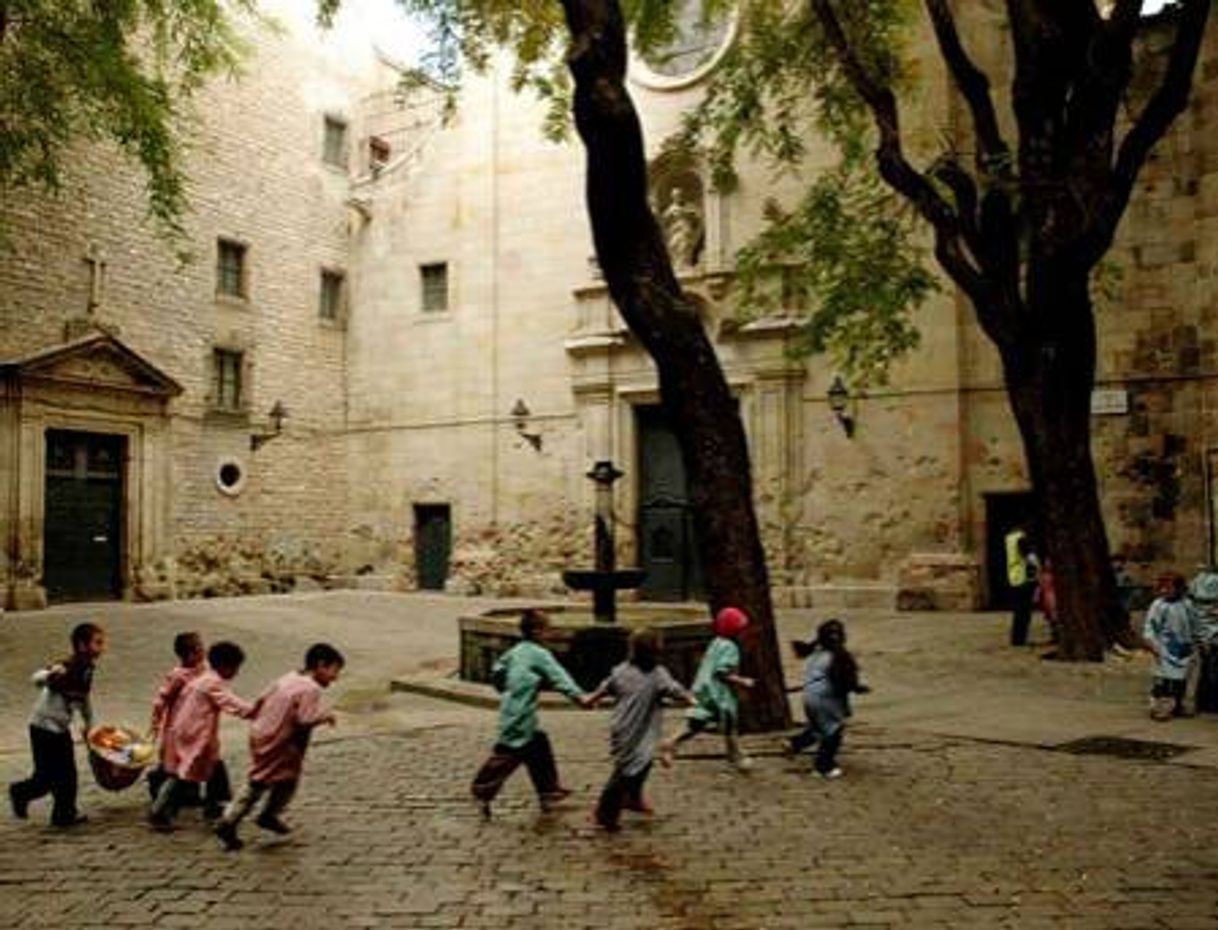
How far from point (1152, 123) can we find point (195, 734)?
39.8 feet

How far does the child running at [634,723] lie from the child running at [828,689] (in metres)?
1.30

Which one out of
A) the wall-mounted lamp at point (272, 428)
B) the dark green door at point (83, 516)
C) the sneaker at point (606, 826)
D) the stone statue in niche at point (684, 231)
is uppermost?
the stone statue in niche at point (684, 231)

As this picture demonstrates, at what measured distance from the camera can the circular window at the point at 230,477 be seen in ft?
79.6

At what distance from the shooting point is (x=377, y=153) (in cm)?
2841

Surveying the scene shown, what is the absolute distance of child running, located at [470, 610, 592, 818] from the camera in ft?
22.3

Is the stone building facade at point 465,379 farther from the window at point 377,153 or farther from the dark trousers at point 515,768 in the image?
the dark trousers at point 515,768

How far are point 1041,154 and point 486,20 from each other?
22.9 ft

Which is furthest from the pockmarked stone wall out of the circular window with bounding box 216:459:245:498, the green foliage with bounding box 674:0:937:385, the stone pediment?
the green foliage with bounding box 674:0:937:385

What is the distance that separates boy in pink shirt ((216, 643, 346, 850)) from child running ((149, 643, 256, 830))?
33cm

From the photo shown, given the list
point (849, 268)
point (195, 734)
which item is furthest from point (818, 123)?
point (195, 734)

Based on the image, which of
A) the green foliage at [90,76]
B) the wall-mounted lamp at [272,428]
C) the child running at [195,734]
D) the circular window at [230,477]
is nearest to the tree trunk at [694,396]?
the child running at [195,734]

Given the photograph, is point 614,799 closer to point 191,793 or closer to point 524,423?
point 191,793

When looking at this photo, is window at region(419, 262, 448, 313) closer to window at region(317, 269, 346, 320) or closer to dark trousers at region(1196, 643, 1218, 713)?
window at region(317, 269, 346, 320)

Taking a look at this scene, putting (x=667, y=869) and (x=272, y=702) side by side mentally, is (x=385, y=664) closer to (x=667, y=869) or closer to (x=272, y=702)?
(x=272, y=702)
